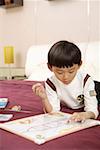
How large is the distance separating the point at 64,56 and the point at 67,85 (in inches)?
7.0

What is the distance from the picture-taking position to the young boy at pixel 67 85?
1.08 meters

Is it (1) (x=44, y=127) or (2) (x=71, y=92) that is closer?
(1) (x=44, y=127)

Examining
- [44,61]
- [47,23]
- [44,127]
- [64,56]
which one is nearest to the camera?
[44,127]

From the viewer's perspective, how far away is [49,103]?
117 centimetres

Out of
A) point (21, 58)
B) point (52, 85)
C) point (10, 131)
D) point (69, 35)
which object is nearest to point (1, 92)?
point (52, 85)

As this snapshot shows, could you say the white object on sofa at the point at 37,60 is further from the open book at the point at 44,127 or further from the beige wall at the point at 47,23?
the open book at the point at 44,127

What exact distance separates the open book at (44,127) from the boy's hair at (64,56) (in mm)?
223

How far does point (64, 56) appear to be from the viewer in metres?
1.08

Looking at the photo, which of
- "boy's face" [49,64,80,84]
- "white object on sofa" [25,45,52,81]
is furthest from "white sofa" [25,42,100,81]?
"boy's face" [49,64,80,84]

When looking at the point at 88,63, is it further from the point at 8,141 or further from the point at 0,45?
the point at 0,45

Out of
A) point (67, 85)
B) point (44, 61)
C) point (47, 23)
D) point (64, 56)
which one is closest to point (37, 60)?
point (44, 61)

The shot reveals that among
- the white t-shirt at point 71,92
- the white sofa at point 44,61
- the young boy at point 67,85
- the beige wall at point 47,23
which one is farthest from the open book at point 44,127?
the beige wall at point 47,23

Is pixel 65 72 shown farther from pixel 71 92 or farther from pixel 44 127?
pixel 44 127

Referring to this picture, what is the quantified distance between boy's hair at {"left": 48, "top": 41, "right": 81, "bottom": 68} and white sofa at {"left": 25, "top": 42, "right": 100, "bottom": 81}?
841 millimetres
